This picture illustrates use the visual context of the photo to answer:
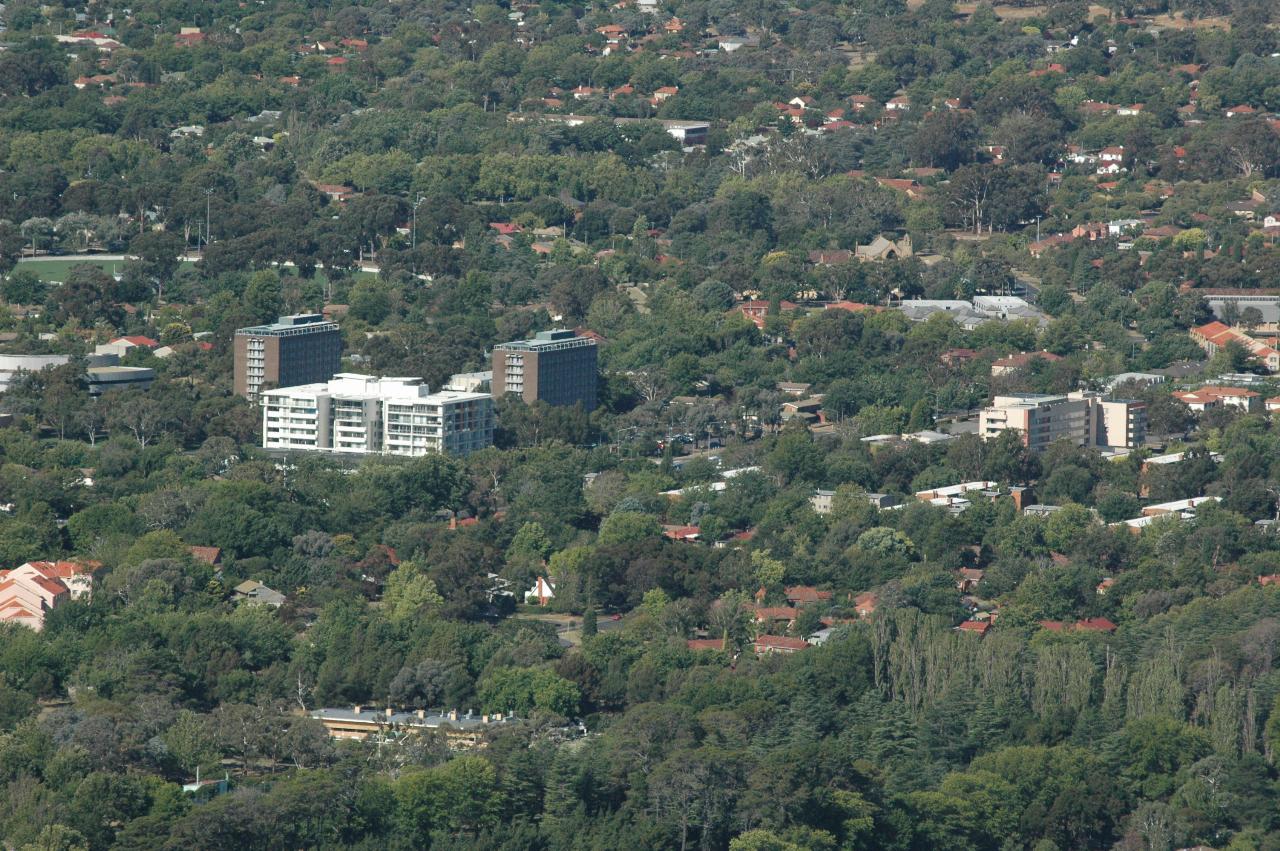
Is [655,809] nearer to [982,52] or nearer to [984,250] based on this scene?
Answer: [984,250]

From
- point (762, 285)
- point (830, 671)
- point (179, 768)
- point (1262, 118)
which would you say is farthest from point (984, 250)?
point (179, 768)

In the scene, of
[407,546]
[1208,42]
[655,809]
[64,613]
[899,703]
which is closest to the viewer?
[655,809]

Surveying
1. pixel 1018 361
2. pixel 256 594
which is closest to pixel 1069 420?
pixel 1018 361

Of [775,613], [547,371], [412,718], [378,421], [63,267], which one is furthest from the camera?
[63,267]

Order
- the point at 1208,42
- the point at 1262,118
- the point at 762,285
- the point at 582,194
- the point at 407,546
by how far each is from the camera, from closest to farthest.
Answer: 1. the point at 407,546
2. the point at 762,285
3. the point at 582,194
4. the point at 1262,118
5. the point at 1208,42

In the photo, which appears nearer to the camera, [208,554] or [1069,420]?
[208,554]

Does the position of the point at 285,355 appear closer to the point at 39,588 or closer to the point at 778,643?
the point at 39,588

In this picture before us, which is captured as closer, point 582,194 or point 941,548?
point 941,548

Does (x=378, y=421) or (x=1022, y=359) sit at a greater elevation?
(x=378, y=421)
